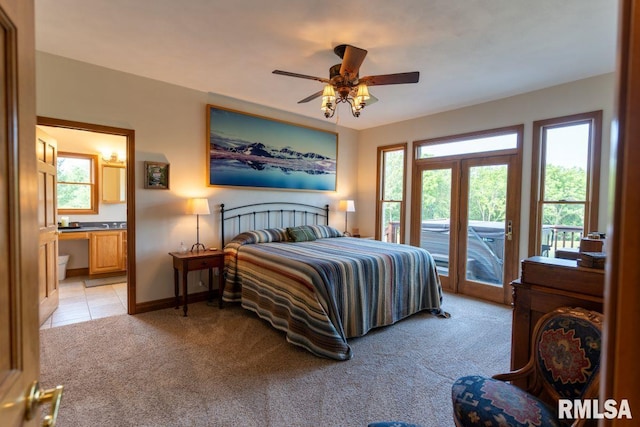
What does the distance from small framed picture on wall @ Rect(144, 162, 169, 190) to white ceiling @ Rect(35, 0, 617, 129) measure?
104cm

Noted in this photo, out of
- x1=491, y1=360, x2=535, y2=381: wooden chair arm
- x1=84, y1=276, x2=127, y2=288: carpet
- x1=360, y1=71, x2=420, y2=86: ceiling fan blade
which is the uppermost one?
x1=360, y1=71, x2=420, y2=86: ceiling fan blade

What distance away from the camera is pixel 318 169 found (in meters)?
5.45

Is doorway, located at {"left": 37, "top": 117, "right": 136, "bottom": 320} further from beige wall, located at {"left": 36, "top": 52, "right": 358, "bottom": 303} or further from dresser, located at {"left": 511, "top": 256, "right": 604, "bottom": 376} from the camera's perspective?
dresser, located at {"left": 511, "top": 256, "right": 604, "bottom": 376}

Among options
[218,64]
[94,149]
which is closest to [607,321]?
[218,64]

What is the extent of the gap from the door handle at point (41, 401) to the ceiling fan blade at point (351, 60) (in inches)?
103

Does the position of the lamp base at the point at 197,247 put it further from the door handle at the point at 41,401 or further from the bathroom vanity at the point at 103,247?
the door handle at the point at 41,401

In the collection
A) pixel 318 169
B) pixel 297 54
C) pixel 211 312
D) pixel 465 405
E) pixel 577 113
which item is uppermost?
pixel 297 54

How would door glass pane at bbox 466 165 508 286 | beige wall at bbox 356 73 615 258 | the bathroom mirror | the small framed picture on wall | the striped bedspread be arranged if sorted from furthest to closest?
the bathroom mirror < door glass pane at bbox 466 165 508 286 < the small framed picture on wall < beige wall at bbox 356 73 615 258 < the striped bedspread

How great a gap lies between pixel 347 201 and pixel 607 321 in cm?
513

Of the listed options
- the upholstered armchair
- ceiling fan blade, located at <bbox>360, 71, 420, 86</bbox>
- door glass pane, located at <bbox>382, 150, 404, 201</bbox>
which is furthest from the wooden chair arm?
door glass pane, located at <bbox>382, 150, 404, 201</bbox>

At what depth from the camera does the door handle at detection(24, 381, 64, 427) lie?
2.20 feet

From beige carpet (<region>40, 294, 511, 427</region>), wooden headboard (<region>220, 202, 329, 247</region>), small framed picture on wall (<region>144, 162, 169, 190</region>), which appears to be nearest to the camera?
beige carpet (<region>40, 294, 511, 427</region>)

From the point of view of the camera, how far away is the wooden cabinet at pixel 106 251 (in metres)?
5.19

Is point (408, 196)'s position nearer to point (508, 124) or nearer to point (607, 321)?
point (508, 124)
